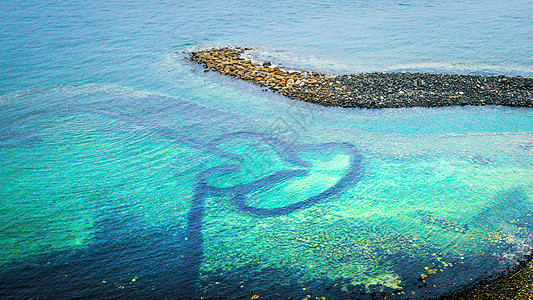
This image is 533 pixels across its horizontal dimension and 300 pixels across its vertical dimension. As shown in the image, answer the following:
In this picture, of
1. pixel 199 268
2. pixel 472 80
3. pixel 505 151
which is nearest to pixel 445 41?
pixel 472 80

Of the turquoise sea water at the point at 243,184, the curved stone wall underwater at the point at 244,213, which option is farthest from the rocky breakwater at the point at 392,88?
the curved stone wall underwater at the point at 244,213

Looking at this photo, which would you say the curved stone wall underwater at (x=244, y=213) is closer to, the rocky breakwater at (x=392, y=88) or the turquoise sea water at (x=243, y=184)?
the turquoise sea water at (x=243, y=184)

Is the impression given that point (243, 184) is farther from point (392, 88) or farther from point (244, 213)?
point (392, 88)

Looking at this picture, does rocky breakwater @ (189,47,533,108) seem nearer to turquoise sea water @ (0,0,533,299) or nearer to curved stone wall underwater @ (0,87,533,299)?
turquoise sea water @ (0,0,533,299)

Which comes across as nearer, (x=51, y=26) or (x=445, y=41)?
(x=445, y=41)

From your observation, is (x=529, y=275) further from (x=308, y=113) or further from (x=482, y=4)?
(x=482, y=4)

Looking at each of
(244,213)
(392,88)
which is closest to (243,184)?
(244,213)

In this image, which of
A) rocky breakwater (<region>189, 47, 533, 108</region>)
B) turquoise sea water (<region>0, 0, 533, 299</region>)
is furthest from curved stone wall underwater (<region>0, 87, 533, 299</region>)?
rocky breakwater (<region>189, 47, 533, 108</region>)
